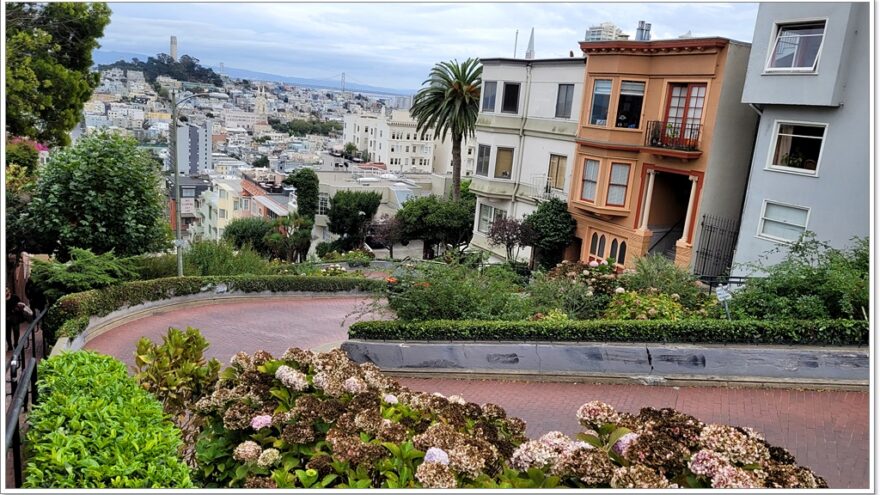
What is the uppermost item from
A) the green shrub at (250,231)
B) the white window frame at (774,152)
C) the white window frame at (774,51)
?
the white window frame at (774,51)

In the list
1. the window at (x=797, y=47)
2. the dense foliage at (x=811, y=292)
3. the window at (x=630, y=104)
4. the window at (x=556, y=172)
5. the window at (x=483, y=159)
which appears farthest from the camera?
the window at (x=483, y=159)

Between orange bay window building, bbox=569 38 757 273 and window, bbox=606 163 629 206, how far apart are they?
38 millimetres

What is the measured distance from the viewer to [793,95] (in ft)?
55.3

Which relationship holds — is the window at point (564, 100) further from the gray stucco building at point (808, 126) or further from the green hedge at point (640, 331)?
the green hedge at point (640, 331)

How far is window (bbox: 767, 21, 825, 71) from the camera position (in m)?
16.4

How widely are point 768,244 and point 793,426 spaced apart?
11.0 meters

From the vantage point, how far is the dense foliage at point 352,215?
177 ft

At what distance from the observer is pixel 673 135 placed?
22594 millimetres

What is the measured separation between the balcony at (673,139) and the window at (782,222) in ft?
13.7

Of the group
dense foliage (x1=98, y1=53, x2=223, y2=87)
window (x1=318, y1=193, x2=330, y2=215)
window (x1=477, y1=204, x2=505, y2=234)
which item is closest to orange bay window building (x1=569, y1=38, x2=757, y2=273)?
window (x1=477, y1=204, x2=505, y2=234)

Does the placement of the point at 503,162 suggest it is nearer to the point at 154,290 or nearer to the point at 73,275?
the point at 154,290

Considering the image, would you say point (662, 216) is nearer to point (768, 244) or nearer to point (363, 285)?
point (768, 244)

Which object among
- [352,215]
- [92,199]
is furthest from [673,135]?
[352,215]

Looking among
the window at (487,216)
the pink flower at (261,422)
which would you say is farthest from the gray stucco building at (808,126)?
the pink flower at (261,422)
